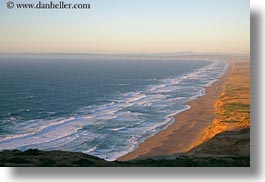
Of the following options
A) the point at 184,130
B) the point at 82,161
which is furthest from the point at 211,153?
the point at 82,161

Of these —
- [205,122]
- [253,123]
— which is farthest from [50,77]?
[253,123]

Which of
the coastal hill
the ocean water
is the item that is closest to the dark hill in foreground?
the coastal hill

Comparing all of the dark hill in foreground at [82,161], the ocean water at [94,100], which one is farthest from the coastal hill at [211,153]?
the ocean water at [94,100]

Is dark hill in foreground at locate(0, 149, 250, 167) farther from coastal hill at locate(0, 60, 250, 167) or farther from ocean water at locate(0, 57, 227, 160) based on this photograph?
ocean water at locate(0, 57, 227, 160)

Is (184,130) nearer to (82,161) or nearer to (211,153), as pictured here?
(211,153)

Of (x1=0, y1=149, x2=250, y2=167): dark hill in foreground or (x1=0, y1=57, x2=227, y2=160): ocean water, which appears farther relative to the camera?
(x1=0, y1=57, x2=227, y2=160): ocean water

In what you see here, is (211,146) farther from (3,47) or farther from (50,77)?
(3,47)
